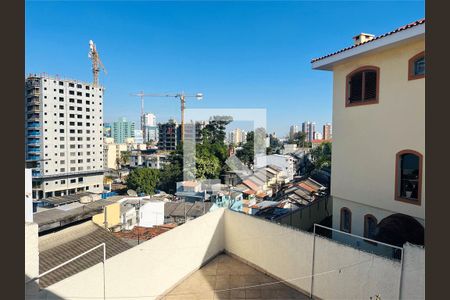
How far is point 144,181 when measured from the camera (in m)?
26.8

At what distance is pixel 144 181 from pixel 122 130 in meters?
73.7

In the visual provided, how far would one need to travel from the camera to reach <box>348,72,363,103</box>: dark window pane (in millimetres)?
6088

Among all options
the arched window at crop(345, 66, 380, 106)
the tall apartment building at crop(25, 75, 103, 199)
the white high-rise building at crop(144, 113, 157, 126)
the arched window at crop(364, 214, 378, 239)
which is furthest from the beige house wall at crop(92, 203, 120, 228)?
the white high-rise building at crop(144, 113, 157, 126)

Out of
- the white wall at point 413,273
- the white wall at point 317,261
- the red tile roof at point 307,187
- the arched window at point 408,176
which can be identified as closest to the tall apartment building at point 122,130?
the red tile roof at point 307,187

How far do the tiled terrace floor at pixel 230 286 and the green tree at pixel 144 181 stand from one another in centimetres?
2201

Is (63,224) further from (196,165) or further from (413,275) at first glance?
(196,165)

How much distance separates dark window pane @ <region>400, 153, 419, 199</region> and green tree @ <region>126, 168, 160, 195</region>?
24014 mm

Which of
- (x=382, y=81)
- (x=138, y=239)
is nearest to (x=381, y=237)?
(x=382, y=81)

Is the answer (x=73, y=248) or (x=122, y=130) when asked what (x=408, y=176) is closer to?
(x=73, y=248)

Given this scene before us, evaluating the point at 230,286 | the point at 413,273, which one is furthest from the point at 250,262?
the point at 413,273

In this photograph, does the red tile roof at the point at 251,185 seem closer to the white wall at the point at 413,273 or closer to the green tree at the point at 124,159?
the white wall at the point at 413,273

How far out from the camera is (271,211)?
9.30m

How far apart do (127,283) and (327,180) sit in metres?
13.1

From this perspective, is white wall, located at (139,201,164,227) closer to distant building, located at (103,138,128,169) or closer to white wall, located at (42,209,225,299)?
white wall, located at (42,209,225,299)
